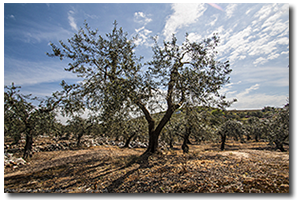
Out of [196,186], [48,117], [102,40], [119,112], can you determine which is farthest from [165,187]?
[102,40]

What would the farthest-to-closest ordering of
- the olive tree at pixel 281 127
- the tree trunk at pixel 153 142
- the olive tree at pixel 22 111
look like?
the olive tree at pixel 281 127 → the tree trunk at pixel 153 142 → the olive tree at pixel 22 111

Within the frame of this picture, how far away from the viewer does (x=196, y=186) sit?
13.0ft

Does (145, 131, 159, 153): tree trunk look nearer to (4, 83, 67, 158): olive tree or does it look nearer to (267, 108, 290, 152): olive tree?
(4, 83, 67, 158): olive tree

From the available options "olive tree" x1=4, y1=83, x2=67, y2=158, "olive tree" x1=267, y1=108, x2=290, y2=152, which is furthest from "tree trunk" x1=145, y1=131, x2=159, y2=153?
"olive tree" x1=267, y1=108, x2=290, y2=152

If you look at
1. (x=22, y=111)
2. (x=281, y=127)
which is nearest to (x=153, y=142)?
(x=22, y=111)

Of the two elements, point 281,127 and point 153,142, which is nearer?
point 153,142

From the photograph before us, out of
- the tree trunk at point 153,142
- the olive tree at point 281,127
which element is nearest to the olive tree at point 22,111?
the tree trunk at point 153,142

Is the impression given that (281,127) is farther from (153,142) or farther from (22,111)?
(22,111)

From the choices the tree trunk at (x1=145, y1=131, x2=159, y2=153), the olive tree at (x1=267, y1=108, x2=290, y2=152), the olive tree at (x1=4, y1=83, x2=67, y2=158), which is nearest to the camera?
the olive tree at (x1=4, y1=83, x2=67, y2=158)

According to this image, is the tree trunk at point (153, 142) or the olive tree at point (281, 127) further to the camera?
the olive tree at point (281, 127)

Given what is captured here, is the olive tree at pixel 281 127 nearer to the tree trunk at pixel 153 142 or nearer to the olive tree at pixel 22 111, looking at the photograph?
the tree trunk at pixel 153 142

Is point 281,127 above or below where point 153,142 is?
above

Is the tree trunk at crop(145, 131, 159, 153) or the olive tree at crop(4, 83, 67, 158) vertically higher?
the olive tree at crop(4, 83, 67, 158)
